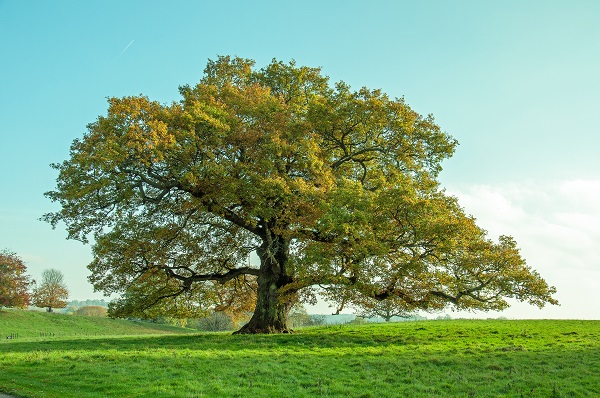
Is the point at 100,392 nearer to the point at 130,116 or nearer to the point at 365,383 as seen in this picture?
the point at 365,383

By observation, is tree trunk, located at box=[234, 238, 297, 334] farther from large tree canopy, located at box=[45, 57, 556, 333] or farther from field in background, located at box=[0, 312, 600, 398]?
field in background, located at box=[0, 312, 600, 398]

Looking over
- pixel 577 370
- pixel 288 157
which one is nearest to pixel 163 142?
pixel 288 157

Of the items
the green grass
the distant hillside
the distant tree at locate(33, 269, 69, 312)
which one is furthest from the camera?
the distant tree at locate(33, 269, 69, 312)

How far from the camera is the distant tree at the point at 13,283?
57.8 metres

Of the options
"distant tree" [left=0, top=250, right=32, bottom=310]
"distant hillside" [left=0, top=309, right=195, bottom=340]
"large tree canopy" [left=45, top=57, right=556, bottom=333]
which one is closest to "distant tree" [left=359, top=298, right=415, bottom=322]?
"large tree canopy" [left=45, top=57, right=556, bottom=333]

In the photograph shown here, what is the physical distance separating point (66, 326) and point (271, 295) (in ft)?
131

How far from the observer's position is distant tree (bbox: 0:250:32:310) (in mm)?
57750

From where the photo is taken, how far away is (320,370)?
52.4 feet

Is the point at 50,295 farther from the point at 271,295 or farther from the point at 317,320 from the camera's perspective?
the point at 271,295

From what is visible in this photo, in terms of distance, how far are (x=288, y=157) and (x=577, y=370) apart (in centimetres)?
1659

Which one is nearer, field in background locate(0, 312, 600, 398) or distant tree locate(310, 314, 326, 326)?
field in background locate(0, 312, 600, 398)

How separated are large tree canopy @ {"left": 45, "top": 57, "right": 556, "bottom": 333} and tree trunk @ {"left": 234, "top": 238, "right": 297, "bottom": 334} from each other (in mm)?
86

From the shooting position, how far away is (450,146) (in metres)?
28.0

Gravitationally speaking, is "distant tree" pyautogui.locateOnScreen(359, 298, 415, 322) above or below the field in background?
above
